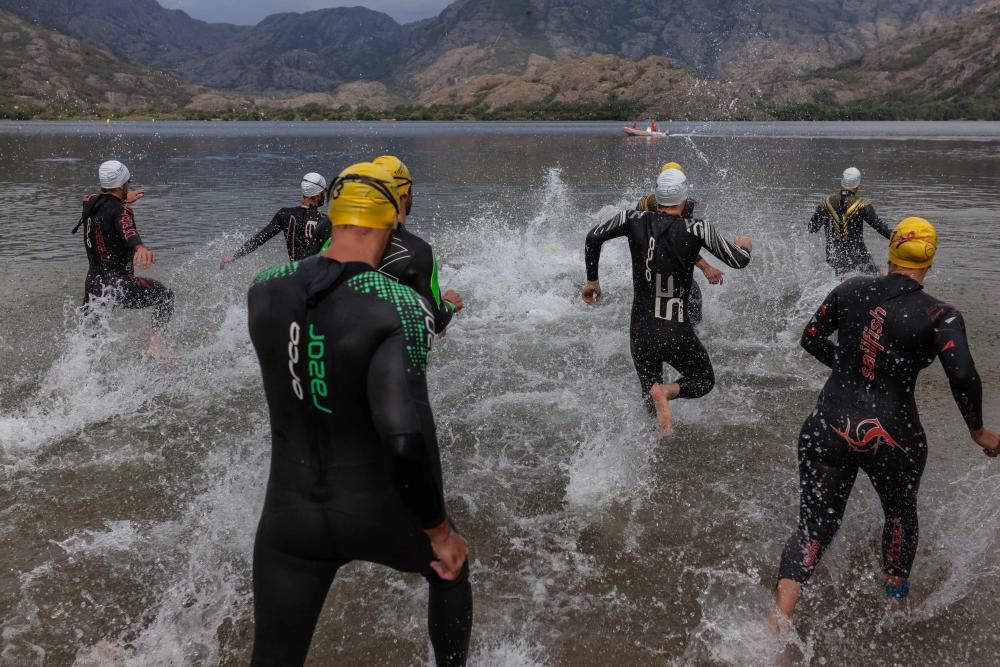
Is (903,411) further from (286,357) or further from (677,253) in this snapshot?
(286,357)

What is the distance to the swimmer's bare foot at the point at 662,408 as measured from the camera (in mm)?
4930

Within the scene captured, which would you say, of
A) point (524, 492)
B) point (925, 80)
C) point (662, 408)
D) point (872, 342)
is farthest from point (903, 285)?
point (925, 80)

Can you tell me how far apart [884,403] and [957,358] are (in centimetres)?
39

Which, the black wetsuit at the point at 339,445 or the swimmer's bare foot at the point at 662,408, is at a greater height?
the black wetsuit at the point at 339,445

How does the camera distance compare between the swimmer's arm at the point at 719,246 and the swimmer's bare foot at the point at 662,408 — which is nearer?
the swimmer's arm at the point at 719,246

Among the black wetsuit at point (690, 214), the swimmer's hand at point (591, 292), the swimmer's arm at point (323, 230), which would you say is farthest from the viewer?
the black wetsuit at point (690, 214)

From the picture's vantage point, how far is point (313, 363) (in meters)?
2.13

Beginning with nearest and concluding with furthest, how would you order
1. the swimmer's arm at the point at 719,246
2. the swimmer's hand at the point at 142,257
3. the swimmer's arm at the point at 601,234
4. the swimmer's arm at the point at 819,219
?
the swimmer's arm at the point at 719,246, the swimmer's arm at the point at 601,234, the swimmer's hand at the point at 142,257, the swimmer's arm at the point at 819,219

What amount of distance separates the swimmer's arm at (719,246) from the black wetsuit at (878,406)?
47.1 inches

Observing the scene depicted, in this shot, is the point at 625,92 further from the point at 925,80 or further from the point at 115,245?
the point at 115,245

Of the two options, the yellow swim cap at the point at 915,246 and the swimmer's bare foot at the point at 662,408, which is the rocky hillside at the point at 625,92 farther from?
the yellow swim cap at the point at 915,246

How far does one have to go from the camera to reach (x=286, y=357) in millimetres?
2182

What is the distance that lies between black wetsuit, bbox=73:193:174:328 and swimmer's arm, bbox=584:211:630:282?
4.45 metres

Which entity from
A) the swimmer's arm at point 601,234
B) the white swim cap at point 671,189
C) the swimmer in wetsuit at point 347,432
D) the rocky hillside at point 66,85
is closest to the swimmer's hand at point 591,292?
the swimmer's arm at point 601,234
